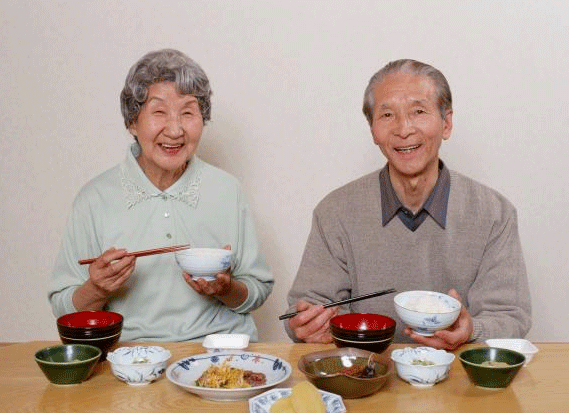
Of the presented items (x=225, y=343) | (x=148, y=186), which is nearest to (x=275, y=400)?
(x=225, y=343)

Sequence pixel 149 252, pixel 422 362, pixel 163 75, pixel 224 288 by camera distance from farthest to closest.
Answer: pixel 163 75 < pixel 224 288 < pixel 149 252 < pixel 422 362

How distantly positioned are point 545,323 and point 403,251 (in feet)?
4.08

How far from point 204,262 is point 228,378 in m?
0.50

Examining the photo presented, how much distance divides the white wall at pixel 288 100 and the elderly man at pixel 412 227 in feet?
2.67

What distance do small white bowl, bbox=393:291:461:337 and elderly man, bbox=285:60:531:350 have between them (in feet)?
1.29

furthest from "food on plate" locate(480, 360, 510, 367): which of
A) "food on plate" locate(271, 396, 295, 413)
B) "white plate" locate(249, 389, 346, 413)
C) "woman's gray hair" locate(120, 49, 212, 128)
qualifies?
"woman's gray hair" locate(120, 49, 212, 128)

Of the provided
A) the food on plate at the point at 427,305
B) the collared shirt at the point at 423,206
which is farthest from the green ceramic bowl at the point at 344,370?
the collared shirt at the point at 423,206

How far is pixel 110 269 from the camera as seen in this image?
7.14 feet

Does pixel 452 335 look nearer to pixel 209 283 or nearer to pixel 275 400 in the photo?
pixel 275 400

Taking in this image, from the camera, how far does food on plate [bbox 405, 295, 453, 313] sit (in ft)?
6.45

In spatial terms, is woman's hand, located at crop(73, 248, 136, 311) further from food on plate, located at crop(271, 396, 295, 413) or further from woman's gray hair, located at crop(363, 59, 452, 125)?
woman's gray hair, located at crop(363, 59, 452, 125)

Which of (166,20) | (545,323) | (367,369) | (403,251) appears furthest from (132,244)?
(545,323)

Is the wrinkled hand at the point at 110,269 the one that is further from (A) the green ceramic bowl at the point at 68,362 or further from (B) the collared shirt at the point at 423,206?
(B) the collared shirt at the point at 423,206

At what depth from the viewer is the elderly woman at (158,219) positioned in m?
2.49
